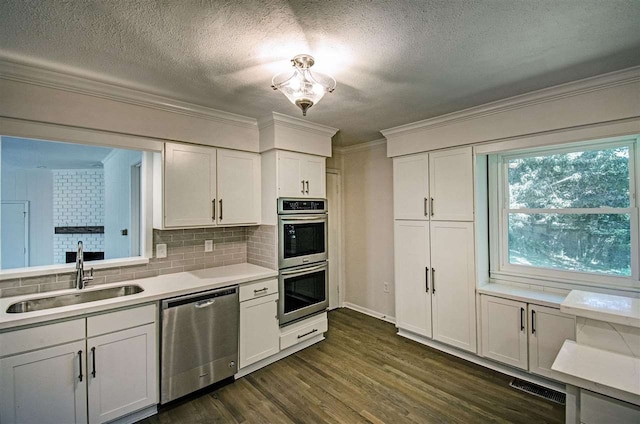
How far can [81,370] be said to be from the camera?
1919 mm

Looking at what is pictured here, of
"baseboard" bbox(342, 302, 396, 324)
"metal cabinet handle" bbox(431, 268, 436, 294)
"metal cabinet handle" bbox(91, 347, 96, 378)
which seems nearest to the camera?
"metal cabinet handle" bbox(91, 347, 96, 378)

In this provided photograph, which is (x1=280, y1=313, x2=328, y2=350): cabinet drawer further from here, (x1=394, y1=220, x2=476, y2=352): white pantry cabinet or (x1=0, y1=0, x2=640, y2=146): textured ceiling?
(x1=0, y1=0, x2=640, y2=146): textured ceiling

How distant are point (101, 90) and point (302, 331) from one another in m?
2.87

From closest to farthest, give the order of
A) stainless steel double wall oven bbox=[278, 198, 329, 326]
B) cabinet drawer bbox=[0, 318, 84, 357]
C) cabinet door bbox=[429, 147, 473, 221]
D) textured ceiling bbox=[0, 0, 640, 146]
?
textured ceiling bbox=[0, 0, 640, 146]
cabinet drawer bbox=[0, 318, 84, 357]
cabinet door bbox=[429, 147, 473, 221]
stainless steel double wall oven bbox=[278, 198, 329, 326]

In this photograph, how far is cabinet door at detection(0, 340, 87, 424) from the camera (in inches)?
67.4

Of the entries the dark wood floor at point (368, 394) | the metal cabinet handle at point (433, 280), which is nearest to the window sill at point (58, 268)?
the dark wood floor at point (368, 394)

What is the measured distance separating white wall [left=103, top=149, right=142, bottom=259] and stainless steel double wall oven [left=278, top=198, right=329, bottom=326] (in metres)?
1.71

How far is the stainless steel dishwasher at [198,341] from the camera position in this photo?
2264 mm

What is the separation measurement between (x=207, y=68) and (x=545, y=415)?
3492 mm

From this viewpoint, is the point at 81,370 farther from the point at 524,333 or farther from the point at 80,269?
the point at 524,333

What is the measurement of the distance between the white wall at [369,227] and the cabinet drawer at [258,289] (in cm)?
178

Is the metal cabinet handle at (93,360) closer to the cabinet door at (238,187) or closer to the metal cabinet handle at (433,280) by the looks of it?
the cabinet door at (238,187)

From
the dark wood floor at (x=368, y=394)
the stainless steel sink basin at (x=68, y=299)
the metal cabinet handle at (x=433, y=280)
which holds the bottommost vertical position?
the dark wood floor at (x=368, y=394)

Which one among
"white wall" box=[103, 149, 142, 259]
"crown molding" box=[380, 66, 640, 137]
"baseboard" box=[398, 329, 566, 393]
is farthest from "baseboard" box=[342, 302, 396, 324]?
Answer: "white wall" box=[103, 149, 142, 259]
